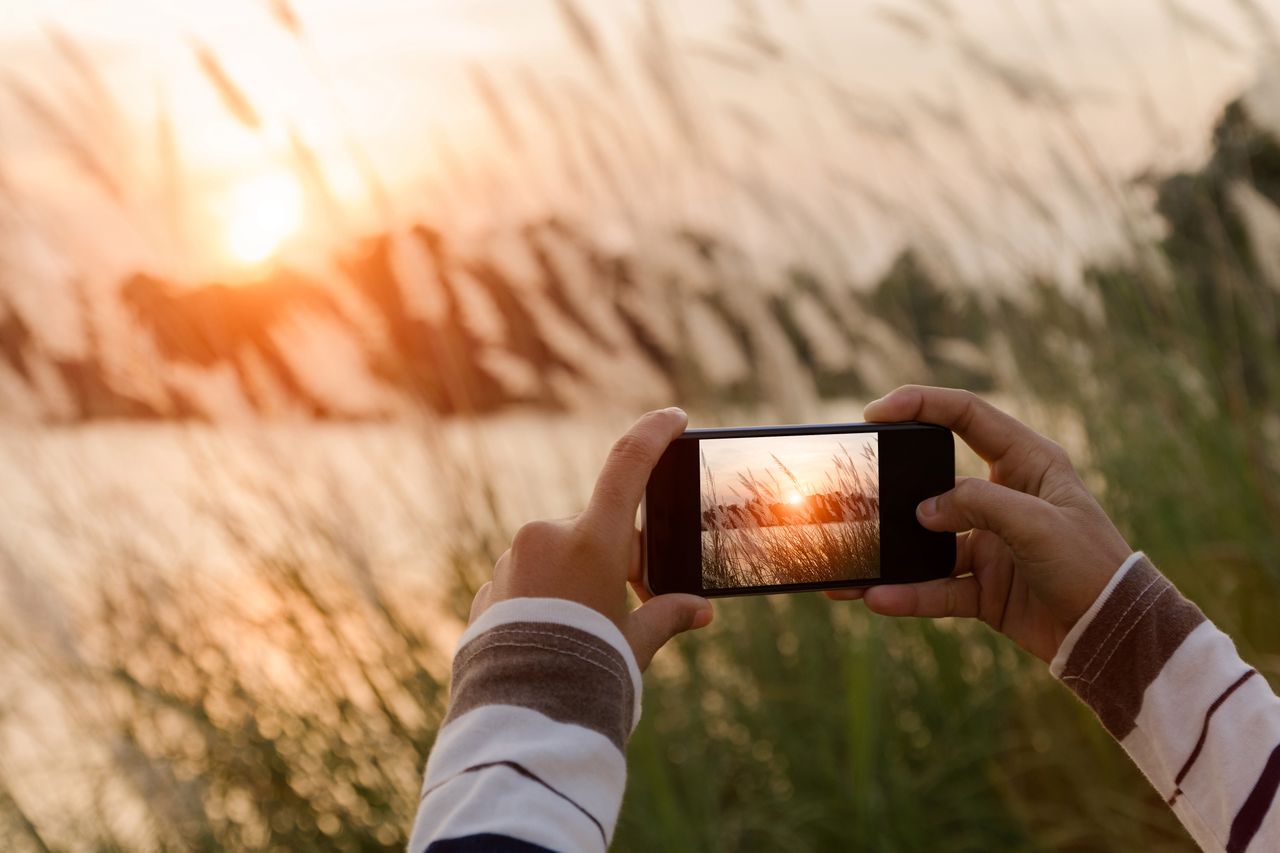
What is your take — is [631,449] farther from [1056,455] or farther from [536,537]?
[1056,455]

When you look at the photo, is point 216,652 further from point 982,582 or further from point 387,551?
point 982,582

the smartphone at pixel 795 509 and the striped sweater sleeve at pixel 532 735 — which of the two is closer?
the striped sweater sleeve at pixel 532 735

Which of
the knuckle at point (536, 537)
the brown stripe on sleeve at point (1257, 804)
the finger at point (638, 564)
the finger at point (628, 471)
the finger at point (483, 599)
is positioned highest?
the finger at point (628, 471)

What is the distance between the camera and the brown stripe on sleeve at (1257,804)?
69cm

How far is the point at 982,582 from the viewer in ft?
2.93

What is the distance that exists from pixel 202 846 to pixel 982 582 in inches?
47.1

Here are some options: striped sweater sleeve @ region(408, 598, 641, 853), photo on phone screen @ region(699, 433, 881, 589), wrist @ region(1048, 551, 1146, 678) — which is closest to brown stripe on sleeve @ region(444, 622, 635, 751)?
striped sweater sleeve @ region(408, 598, 641, 853)

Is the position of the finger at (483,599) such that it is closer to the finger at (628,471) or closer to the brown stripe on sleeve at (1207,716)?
the finger at (628,471)

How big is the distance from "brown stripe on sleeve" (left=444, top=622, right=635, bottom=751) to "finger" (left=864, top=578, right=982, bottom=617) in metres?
0.31

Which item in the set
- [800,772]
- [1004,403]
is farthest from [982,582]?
[1004,403]

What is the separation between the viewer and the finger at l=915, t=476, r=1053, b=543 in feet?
2.45

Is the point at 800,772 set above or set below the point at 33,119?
below

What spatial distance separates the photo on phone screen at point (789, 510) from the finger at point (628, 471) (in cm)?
13

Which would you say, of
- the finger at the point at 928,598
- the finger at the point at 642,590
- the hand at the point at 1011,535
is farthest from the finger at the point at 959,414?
the finger at the point at 642,590
